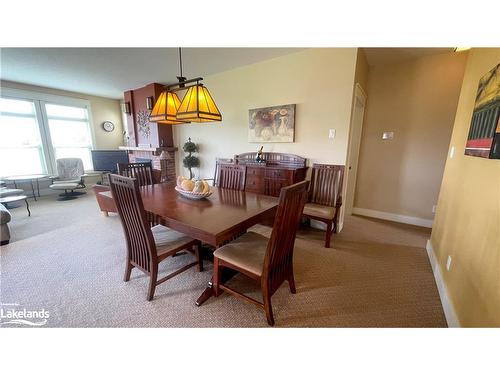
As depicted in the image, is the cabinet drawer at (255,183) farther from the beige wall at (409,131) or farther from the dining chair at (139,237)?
the beige wall at (409,131)

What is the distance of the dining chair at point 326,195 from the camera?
2.48 metres

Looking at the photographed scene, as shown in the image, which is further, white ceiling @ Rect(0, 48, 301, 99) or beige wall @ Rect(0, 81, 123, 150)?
beige wall @ Rect(0, 81, 123, 150)

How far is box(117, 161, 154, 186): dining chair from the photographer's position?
269cm

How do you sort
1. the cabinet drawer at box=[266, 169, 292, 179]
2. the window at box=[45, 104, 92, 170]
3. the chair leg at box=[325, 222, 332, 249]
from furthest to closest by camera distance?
the window at box=[45, 104, 92, 170] < the cabinet drawer at box=[266, 169, 292, 179] < the chair leg at box=[325, 222, 332, 249]

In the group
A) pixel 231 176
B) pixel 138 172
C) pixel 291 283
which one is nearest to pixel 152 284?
pixel 291 283

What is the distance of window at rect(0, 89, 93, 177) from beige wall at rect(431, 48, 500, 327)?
7.48 metres

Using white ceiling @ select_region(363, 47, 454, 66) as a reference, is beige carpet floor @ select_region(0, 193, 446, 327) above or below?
below

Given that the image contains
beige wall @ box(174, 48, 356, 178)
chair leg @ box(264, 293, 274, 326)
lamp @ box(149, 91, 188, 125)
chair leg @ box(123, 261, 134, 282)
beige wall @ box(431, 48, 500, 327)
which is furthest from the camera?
beige wall @ box(174, 48, 356, 178)

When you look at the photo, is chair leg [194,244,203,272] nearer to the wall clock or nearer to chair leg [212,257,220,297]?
chair leg [212,257,220,297]

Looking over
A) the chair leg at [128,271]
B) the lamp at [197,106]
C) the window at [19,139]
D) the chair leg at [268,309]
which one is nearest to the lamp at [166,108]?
the lamp at [197,106]

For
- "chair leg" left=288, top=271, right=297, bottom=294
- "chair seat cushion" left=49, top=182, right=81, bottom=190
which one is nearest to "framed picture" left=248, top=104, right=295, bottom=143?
"chair leg" left=288, top=271, right=297, bottom=294

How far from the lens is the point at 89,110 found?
551 cm
